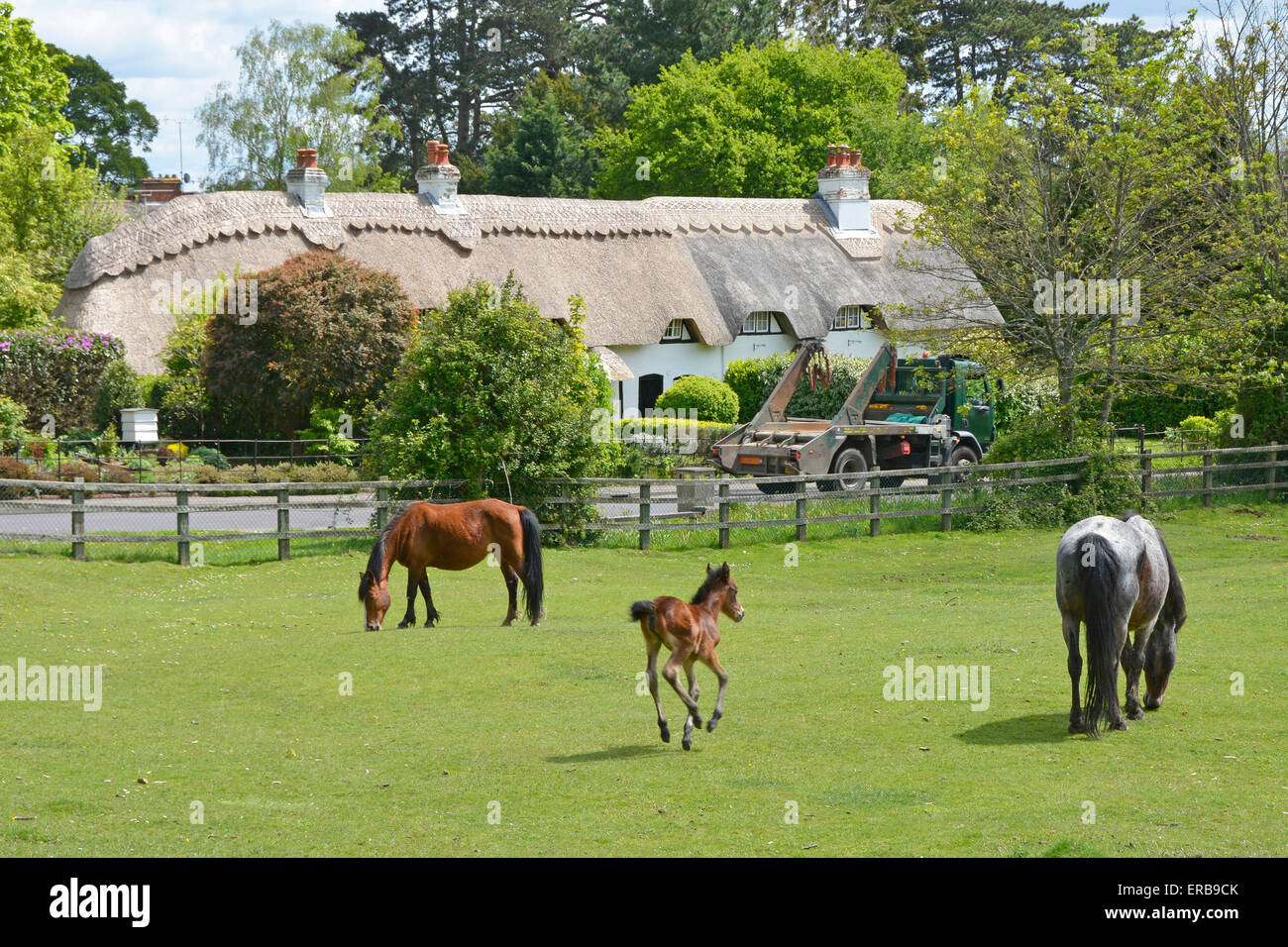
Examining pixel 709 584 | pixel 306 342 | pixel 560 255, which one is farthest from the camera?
pixel 560 255

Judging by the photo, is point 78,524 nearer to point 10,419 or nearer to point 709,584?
point 10,419

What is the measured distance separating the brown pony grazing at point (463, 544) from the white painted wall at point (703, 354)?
26.7 metres

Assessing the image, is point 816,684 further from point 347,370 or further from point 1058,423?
point 347,370

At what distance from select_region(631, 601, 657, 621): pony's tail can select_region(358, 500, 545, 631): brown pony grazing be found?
21.8 ft

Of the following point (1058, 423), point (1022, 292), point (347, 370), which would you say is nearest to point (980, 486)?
point (1058, 423)

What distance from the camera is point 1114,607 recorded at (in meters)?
10.4

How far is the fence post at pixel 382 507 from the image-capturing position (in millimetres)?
22625

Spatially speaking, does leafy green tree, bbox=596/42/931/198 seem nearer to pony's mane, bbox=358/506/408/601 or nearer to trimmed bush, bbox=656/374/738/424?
trimmed bush, bbox=656/374/738/424

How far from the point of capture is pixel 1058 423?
28422mm

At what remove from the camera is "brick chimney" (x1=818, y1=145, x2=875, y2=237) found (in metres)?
51.2

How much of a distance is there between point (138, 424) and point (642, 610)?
28.6 m
